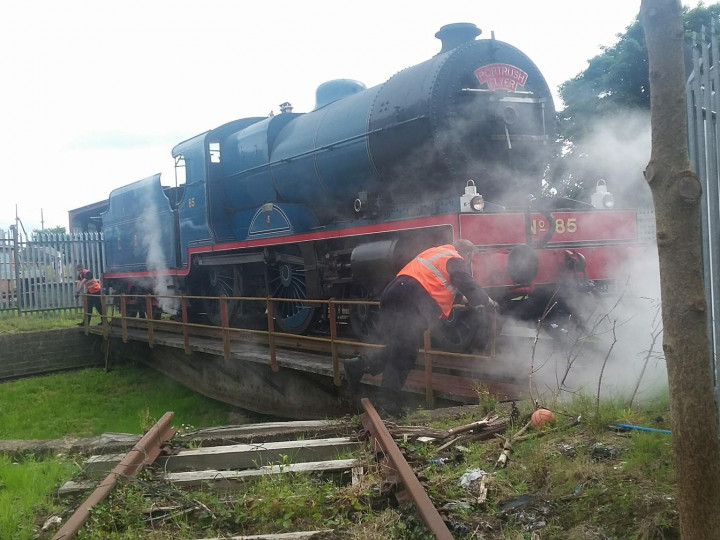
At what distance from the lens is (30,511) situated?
3398 millimetres

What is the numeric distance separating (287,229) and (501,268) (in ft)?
11.9

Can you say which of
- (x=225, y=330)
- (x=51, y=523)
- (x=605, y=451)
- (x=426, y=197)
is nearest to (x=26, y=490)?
(x=51, y=523)

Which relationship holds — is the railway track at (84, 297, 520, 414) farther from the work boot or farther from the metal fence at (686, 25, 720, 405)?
the metal fence at (686, 25, 720, 405)

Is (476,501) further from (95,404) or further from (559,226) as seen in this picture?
(95,404)

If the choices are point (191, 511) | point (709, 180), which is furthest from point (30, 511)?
point (709, 180)

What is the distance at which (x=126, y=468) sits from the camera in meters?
3.66

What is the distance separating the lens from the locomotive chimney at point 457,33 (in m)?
7.00

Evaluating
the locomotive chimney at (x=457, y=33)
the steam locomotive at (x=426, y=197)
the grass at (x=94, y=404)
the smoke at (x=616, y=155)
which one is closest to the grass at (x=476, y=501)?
the steam locomotive at (x=426, y=197)

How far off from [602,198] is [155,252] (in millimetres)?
9220

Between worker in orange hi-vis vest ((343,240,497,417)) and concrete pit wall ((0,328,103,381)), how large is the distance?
9.93 metres

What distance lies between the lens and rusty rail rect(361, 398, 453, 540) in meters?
2.64

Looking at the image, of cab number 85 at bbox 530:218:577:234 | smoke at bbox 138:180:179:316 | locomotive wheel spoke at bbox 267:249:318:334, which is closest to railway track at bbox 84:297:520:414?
locomotive wheel spoke at bbox 267:249:318:334

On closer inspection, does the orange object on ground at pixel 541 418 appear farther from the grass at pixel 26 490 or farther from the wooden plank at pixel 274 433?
the grass at pixel 26 490

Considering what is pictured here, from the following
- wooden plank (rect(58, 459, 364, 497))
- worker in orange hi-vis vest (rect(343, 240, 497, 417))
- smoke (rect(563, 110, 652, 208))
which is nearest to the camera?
wooden plank (rect(58, 459, 364, 497))
